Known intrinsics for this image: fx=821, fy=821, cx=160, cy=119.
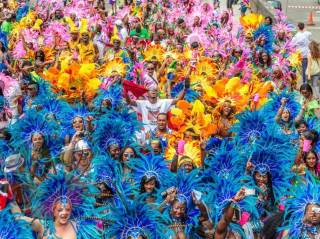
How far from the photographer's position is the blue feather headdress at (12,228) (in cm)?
598

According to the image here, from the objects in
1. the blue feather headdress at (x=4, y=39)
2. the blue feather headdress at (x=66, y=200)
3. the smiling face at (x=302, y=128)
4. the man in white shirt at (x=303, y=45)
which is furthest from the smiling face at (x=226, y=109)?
the blue feather headdress at (x=4, y=39)

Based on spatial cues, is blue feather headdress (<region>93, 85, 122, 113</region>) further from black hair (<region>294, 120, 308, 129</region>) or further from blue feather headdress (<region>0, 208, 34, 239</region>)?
blue feather headdress (<region>0, 208, 34, 239</region>)

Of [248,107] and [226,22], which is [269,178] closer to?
[248,107]

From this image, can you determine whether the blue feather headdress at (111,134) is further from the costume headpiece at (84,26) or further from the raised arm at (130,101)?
the costume headpiece at (84,26)

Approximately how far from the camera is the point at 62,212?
625 centimetres

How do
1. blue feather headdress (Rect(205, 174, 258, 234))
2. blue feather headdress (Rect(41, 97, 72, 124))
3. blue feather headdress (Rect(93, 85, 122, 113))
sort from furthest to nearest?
1. blue feather headdress (Rect(93, 85, 122, 113))
2. blue feather headdress (Rect(41, 97, 72, 124))
3. blue feather headdress (Rect(205, 174, 258, 234))

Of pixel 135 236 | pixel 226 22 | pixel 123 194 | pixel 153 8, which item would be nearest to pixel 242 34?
pixel 226 22

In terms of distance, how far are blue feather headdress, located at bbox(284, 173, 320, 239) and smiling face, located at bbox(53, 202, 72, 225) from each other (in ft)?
5.50

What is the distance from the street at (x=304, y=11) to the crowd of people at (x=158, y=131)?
12.4 meters

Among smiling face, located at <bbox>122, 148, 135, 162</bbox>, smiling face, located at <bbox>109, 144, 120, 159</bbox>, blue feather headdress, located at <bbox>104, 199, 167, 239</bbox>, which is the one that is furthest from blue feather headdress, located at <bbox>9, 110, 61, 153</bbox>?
blue feather headdress, located at <bbox>104, 199, 167, 239</bbox>

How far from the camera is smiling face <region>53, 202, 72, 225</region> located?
6.23 m

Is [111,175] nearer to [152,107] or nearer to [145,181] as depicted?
[145,181]

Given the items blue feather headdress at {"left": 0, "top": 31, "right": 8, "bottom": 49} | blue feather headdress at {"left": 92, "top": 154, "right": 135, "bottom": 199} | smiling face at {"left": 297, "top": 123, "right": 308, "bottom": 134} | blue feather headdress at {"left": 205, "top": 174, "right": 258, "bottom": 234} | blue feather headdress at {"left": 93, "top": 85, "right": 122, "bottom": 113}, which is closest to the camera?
blue feather headdress at {"left": 205, "top": 174, "right": 258, "bottom": 234}

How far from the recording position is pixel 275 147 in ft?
26.8
